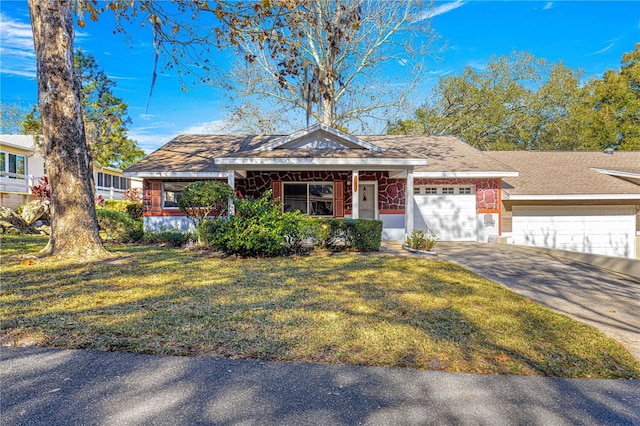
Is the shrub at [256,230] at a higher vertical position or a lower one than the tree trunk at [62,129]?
lower

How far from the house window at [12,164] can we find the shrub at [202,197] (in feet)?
58.4

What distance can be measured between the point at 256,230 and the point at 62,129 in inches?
169

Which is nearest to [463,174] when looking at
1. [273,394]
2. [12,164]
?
[273,394]

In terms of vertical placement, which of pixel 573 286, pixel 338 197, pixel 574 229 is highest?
pixel 338 197

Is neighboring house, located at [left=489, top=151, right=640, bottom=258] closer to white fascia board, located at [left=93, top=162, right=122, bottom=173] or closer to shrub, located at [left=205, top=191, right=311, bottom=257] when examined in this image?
shrub, located at [left=205, top=191, right=311, bottom=257]

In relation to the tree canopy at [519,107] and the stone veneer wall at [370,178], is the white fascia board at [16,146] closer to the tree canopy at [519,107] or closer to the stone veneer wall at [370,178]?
the stone veneer wall at [370,178]

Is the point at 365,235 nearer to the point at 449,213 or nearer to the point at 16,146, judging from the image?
the point at 449,213

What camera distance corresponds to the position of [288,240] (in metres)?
8.99

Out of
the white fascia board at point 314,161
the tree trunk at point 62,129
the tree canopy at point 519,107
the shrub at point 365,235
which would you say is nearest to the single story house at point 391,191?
the white fascia board at point 314,161

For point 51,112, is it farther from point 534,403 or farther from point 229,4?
point 534,403

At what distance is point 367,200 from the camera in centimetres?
1436

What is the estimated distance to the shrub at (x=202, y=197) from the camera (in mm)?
9430

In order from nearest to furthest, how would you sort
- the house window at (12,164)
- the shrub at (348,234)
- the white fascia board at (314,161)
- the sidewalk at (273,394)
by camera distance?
the sidewalk at (273,394), the shrub at (348,234), the white fascia board at (314,161), the house window at (12,164)

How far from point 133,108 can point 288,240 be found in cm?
2044
